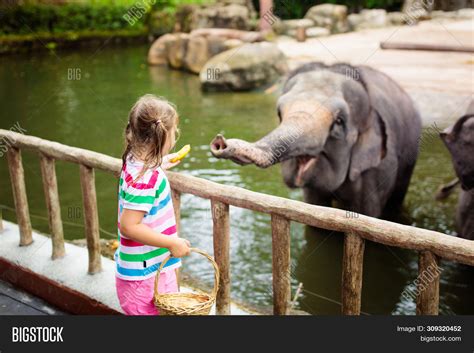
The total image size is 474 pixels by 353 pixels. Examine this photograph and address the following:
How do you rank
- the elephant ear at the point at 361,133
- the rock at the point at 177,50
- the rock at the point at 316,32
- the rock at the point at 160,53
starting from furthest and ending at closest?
the rock at the point at 316,32, the rock at the point at 160,53, the rock at the point at 177,50, the elephant ear at the point at 361,133

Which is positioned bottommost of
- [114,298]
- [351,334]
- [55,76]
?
[55,76]

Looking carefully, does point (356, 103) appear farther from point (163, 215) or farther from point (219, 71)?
point (219, 71)

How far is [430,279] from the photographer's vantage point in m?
2.81

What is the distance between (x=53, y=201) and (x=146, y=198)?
5.31ft

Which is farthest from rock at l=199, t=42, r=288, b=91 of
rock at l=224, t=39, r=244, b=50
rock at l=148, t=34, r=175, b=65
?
rock at l=148, t=34, r=175, b=65

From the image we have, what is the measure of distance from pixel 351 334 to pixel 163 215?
3.17 feet

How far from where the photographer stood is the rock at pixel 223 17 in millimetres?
17922

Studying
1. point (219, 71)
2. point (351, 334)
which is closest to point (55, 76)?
point (219, 71)

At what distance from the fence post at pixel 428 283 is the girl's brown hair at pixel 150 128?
1172mm

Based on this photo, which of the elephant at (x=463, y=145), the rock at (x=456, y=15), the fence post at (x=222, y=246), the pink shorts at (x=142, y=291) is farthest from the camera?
the rock at (x=456, y=15)

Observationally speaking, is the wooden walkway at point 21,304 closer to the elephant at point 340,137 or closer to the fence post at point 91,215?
the fence post at point 91,215

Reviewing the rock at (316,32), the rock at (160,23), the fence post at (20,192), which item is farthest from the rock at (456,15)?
the fence post at (20,192)

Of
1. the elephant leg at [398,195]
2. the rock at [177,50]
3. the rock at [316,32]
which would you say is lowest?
the rock at [316,32]

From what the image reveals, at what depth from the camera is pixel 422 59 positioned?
44.4ft
